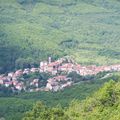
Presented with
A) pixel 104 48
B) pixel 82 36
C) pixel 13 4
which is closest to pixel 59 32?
pixel 82 36

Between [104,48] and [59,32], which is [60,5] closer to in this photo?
[59,32]

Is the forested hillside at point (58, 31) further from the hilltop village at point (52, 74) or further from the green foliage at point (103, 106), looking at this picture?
the green foliage at point (103, 106)

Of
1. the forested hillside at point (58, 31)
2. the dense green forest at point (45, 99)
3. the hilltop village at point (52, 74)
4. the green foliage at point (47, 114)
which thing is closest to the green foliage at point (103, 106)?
the green foliage at point (47, 114)

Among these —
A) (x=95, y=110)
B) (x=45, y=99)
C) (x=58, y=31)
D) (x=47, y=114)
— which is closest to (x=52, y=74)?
(x=45, y=99)

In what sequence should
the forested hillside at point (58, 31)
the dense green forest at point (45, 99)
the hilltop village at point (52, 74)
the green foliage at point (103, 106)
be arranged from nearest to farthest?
1. the green foliage at point (103, 106)
2. the dense green forest at point (45, 99)
3. the hilltop village at point (52, 74)
4. the forested hillside at point (58, 31)

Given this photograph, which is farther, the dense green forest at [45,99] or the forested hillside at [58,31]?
the forested hillside at [58,31]

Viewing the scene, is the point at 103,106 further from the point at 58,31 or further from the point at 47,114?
the point at 58,31
